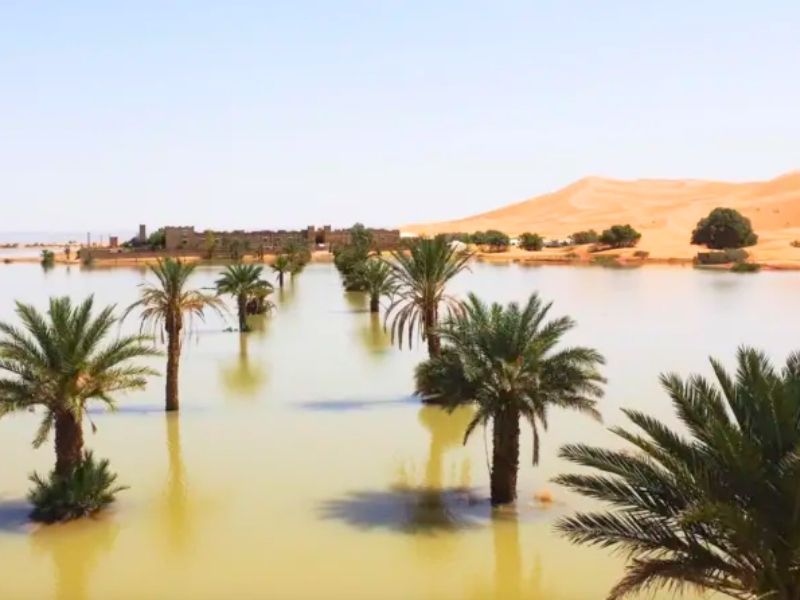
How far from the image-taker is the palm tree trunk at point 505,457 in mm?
13477

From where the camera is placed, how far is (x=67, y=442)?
A: 1330 centimetres

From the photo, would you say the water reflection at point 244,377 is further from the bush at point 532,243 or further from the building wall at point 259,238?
the bush at point 532,243

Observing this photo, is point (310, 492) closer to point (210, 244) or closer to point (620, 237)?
point (620, 237)

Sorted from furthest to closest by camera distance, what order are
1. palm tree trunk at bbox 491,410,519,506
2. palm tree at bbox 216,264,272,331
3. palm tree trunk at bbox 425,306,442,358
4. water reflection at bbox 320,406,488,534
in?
1. palm tree at bbox 216,264,272,331
2. palm tree trunk at bbox 425,306,442,358
3. palm tree trunk at bbox 491,410,519,506
4. water reflection at bbox 320,406,488,534

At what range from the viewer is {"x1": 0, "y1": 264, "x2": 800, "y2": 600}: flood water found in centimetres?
1122

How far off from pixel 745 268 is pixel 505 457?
205ft

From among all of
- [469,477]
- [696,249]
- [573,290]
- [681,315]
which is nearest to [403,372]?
[469,477]

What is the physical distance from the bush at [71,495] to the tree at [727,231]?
84443 millimetres

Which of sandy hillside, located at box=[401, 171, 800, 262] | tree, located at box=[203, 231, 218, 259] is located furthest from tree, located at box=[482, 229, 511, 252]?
tree, located at box=[203, 231, 218, 259]

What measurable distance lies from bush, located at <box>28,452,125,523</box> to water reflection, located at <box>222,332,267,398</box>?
9.60 metres

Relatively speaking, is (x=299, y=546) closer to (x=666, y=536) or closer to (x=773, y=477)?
(x=666, y=536)

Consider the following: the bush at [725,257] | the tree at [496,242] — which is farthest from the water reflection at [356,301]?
the tree at [496,242]

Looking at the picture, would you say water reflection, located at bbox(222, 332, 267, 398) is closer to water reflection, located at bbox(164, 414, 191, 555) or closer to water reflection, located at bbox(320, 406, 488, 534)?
water reflection, located at bbox(164, 414, 191, 555)

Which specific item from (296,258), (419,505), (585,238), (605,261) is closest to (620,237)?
(605,261)
